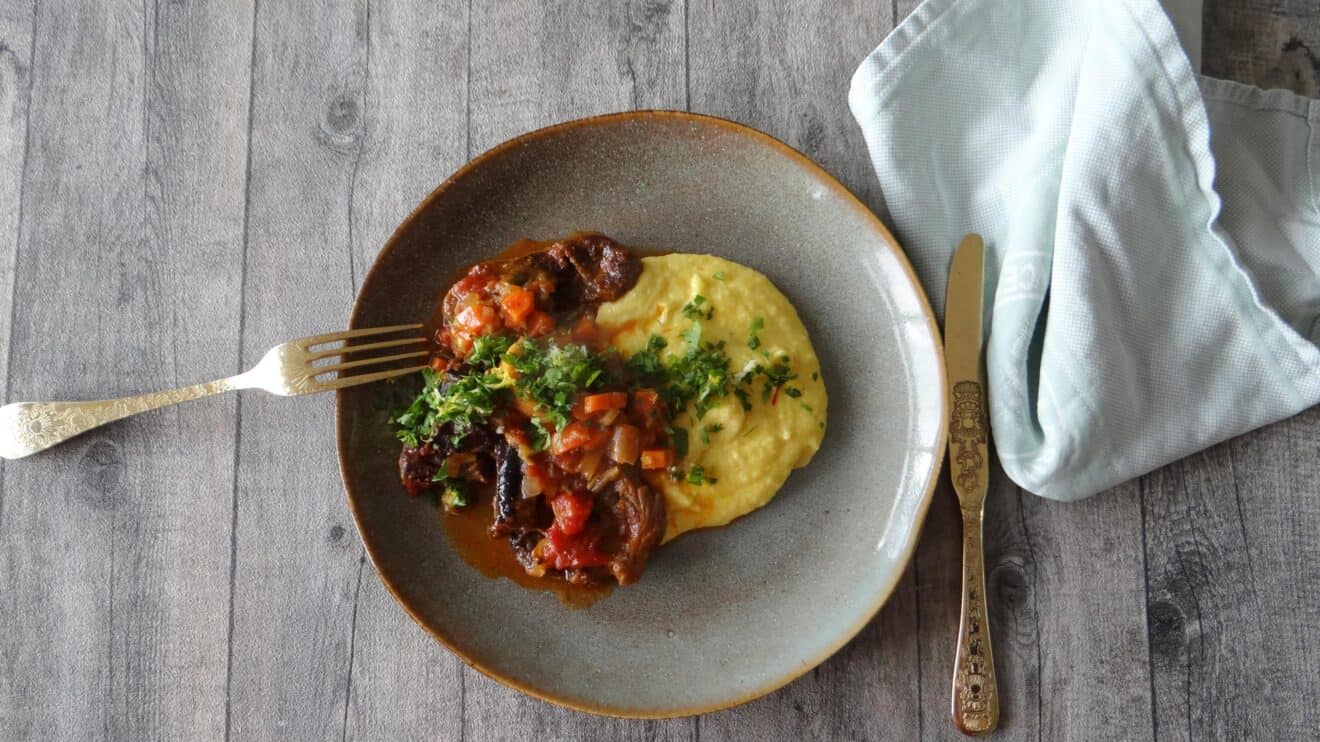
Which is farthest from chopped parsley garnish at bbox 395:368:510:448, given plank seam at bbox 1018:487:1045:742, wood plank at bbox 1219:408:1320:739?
wood plank at bbox 1219:408:1320:739

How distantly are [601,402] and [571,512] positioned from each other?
0.43m

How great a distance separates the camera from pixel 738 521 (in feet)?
12.4

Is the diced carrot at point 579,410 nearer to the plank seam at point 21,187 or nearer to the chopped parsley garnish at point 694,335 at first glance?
the chopped parsley garnish at point 694,335

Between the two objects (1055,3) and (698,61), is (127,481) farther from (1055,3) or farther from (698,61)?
(1055,3)

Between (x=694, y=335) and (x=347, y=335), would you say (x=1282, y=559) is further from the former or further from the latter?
(x=347, y=335)

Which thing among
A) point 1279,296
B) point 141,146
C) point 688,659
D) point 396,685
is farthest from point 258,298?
point 1279,296

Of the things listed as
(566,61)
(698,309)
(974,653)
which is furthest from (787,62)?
(974,653)

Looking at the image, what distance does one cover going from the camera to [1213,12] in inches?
157

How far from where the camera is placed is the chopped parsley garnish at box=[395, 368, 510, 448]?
359cm

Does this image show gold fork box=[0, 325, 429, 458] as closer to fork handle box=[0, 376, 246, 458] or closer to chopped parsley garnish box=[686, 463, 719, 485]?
fork handle box=[0, 376, 246, 458]

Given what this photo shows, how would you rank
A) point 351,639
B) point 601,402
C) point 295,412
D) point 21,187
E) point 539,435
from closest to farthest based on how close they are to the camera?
point 601,402, point 539,435, point 351,639, point 295,412, point 21,187

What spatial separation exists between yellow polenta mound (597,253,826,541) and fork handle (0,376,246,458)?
173 centimetres

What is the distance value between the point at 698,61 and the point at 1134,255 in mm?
1956

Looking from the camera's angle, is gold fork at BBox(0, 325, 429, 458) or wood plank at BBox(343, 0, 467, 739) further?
wood plank at BBox(343, 0, 467, 739)
